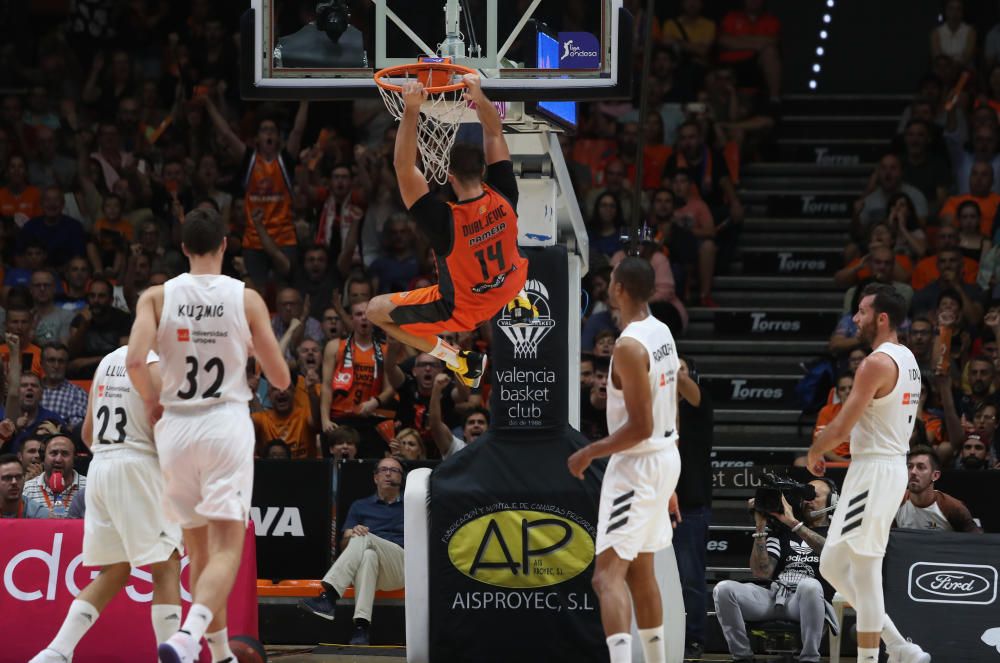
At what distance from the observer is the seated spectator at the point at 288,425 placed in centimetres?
1393

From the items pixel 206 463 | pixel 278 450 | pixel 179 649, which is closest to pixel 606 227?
pixel 278 450

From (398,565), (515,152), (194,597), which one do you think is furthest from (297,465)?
(194,597)

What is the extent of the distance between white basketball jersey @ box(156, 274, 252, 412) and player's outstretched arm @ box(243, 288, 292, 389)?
0.06 meters

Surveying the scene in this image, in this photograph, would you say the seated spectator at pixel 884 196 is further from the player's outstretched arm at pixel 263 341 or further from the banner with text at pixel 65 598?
the player's outstretched arm at pixel 263 341

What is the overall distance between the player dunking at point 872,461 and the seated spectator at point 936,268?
20.3 ft

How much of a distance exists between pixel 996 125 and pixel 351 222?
692 centimetres

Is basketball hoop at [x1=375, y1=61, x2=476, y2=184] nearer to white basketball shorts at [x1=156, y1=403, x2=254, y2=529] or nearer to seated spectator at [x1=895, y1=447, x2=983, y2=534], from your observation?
white basketball shorts at [x1=156, y1=403, x2=254, y2=529]

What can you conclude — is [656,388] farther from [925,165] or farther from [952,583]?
[925,165]

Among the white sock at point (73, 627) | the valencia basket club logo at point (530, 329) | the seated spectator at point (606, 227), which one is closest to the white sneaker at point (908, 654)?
the valencia basket club logo at point (530, 329)

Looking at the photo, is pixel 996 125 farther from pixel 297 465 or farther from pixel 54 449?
pixel 54 449

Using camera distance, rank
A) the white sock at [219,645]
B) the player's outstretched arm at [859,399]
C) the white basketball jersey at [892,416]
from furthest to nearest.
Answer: the white basketball jersey at [892,416], the player's outstretched arm at [859,399], the white sock at [219,645]

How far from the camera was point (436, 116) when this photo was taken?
31.3ft

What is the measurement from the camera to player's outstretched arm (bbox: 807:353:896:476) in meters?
9.04

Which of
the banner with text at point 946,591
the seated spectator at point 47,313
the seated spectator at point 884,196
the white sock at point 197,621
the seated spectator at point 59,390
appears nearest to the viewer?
the white sock at point 197,621
